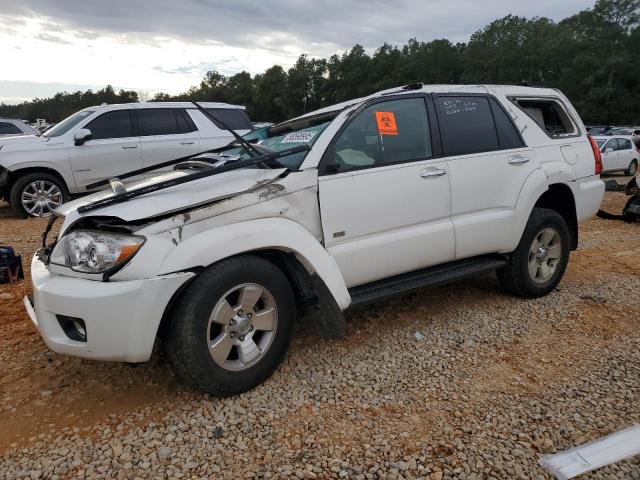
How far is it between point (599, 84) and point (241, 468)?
63.9 meters

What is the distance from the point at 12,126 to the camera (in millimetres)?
12156

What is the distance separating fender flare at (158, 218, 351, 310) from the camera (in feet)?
8.60

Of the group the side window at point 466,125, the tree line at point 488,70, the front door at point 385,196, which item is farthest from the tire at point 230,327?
the tree line at point 488,70

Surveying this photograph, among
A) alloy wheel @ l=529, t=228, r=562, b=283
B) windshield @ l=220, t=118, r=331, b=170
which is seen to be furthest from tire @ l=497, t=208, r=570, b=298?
windshield @ l=220, t=118, r=331, b=170

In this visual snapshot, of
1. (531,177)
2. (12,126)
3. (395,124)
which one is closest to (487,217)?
(531,177)

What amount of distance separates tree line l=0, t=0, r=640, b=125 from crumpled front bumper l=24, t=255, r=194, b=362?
35753 millimetres

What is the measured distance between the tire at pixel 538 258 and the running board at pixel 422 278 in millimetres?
194

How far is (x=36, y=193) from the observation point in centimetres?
834

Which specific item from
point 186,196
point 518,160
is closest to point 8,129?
point 186,196

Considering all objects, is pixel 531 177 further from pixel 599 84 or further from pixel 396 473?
pixel 599 84

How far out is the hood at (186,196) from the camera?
263 cm

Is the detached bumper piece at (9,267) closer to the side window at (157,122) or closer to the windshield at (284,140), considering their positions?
the windshield at (284,140)

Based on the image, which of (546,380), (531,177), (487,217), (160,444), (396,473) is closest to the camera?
(396,473)

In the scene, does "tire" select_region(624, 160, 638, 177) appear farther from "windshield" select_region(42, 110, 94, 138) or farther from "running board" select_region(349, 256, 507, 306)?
"windshield" select_region(42, 110, 94, 138)
